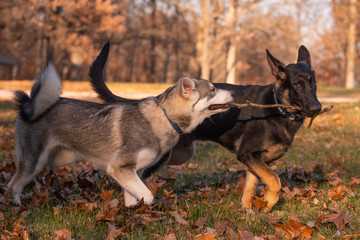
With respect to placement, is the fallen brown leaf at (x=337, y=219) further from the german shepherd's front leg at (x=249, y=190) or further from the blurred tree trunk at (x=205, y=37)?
the blurred tree trunk at (x=205, y=37)

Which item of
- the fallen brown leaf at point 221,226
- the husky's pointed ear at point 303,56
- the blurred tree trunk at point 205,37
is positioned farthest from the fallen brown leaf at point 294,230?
the blurred tree trunk at point 205,37

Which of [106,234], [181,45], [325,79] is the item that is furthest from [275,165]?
[325,79]

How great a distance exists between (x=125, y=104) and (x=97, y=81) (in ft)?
2.09

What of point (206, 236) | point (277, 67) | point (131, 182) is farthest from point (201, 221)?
point (277, 67)

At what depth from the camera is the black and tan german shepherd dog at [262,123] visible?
4461mm

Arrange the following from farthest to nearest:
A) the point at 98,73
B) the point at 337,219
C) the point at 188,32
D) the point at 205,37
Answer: the point at 188,32 < the point at 205,37 < the point at 98,73 < the point at 337,219

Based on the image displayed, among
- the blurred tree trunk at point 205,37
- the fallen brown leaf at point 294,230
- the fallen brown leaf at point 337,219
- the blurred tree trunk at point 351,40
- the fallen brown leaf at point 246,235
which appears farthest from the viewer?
the blurred tree trunk at point 351,40

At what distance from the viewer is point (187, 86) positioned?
4270 mm

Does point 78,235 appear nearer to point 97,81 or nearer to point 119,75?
point 97,81

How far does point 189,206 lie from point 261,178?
932 mm

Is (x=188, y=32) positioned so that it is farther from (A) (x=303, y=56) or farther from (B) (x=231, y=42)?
(A) (x=303, y=56)

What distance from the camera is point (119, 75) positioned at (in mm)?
74000

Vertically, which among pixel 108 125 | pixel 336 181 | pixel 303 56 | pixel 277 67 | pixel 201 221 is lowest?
pixel 336 181

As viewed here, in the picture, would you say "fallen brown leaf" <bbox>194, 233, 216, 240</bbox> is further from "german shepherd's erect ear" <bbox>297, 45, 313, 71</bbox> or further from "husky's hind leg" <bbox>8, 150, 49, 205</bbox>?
"german shepherd's erect ear" <bbox>297, 45, 313, 71</bbox>
